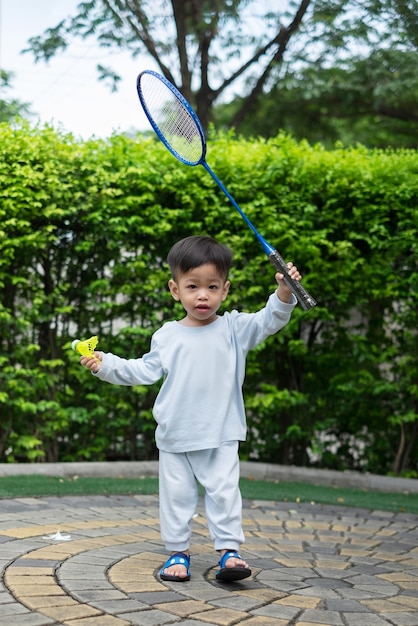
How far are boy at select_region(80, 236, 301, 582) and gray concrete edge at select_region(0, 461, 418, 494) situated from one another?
9.77 feet

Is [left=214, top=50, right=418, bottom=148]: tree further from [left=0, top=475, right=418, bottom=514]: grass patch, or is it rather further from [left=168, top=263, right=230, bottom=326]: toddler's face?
[left=168, top=263, right=230, bottom=326]: toddler's face

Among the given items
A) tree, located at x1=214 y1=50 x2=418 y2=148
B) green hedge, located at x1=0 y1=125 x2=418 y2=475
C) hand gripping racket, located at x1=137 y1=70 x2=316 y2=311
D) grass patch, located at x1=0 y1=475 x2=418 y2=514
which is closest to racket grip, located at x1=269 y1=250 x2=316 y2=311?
hand gripping racket, located at x1=137 y1=70 x2=316 y2=311

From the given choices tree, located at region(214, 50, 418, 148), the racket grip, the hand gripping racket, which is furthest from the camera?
tree, located at region(214, 50, 418, 148)

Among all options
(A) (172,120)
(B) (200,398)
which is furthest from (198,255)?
(A) (172,120)

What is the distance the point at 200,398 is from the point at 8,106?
15.4 metres

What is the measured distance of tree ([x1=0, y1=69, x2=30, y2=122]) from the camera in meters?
17.0

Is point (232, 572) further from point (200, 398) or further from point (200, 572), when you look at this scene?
point (200, 398)

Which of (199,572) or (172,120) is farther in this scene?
(172,120)

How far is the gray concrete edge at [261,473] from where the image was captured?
6.09m

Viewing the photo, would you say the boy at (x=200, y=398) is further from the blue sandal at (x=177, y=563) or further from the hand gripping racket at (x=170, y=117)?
the hand gripping racket at (x=170, y=117)

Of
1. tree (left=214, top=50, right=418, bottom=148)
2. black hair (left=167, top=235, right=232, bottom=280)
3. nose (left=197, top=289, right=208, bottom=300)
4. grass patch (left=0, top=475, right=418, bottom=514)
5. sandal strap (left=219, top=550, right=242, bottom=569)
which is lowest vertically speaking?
grass patch (left=0, top=475, right=418, bottom=514)

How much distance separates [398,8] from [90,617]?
12.7 metres

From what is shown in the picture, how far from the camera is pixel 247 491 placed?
5762mm

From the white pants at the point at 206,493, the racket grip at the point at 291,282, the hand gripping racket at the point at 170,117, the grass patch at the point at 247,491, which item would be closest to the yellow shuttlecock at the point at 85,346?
the white pants at the point at 206,493
